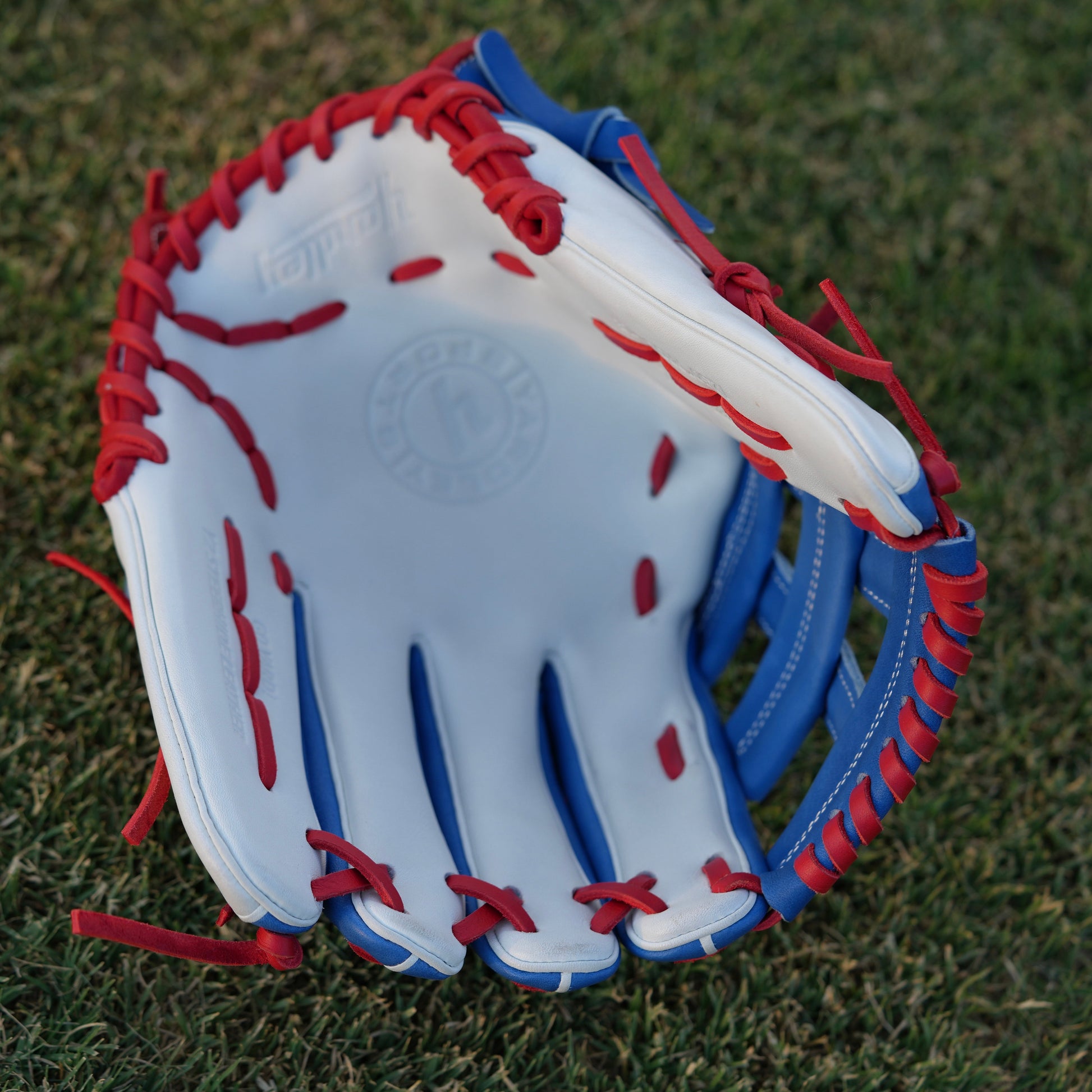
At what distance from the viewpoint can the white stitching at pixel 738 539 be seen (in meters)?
1.89

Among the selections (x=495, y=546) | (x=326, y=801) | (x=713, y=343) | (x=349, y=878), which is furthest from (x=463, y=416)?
(x=349, y=878)

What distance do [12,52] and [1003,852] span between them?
2.84 m

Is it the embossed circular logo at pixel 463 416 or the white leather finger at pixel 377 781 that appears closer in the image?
the white leather finger at pixel 377 781

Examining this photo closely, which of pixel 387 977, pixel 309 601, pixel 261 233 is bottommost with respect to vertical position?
pixel 387 977

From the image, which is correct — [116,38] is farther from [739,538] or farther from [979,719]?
[979,719]

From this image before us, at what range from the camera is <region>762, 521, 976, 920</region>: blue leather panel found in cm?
147

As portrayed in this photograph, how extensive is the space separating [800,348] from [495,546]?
0.69m

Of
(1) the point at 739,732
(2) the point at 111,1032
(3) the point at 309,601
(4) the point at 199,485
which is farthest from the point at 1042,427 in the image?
(2) the point at 111,1032

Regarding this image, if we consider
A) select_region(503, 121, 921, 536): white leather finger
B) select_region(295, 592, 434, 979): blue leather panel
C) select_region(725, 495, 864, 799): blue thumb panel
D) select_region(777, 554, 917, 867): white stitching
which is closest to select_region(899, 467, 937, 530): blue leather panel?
select_region(503, 121, 921, 536): white leather finger

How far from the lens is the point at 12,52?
253 cm

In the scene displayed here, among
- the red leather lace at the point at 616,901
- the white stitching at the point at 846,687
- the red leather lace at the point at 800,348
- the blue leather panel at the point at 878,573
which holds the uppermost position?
the red leather lace at the point at 800,348

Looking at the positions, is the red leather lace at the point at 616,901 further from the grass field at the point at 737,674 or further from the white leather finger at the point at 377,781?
the grass field at the point at 737,674

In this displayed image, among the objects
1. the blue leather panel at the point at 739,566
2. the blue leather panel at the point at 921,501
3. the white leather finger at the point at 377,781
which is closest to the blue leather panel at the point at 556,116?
the blue leather panel at the point at 739,566

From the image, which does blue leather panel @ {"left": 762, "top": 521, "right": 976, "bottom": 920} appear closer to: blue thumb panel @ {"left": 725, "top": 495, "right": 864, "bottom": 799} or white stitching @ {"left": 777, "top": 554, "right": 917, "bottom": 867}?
white stitching @ {"left": 777, "top": 554, "right": 917, "bottom": 867}
